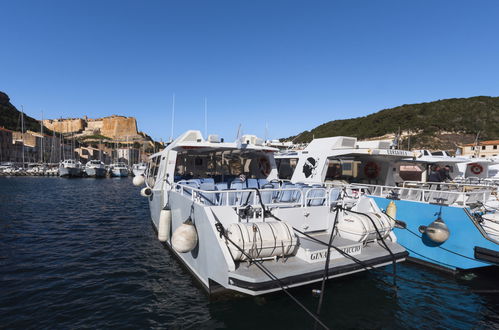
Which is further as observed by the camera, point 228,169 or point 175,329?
point 228,169

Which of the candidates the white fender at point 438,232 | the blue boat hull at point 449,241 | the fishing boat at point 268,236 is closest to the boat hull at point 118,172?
the fishing boat at point 268,236

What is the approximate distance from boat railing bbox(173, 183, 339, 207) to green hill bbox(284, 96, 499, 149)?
148ft

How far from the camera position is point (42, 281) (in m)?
7.43

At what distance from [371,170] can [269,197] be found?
31.1 feet

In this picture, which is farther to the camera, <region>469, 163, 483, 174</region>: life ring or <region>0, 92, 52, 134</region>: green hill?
<region>0, 92, 52, 134</region>: green hill

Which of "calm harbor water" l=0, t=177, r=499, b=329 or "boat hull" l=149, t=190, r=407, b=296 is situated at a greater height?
"boat hull" l=149, t=190, r=407, b=296

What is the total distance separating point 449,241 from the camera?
27.3 feet

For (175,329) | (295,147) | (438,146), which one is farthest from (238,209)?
(438,146)

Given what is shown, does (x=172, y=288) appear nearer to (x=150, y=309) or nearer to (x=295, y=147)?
(x=150, y=309)

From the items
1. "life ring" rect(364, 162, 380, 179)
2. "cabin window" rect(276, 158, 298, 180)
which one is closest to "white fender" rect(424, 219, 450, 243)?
"life ring" rect(364, 162, 380, 179)

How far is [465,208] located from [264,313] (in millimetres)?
6786

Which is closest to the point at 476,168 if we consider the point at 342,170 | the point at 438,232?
the point at 342,170

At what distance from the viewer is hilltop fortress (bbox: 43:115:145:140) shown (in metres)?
171

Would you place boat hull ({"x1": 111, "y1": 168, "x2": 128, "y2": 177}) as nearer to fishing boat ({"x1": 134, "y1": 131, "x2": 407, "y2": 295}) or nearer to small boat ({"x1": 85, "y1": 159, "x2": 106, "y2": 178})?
small boat ({"x1": 85, "y1": 159, "x2": 106, "y2": 178})
